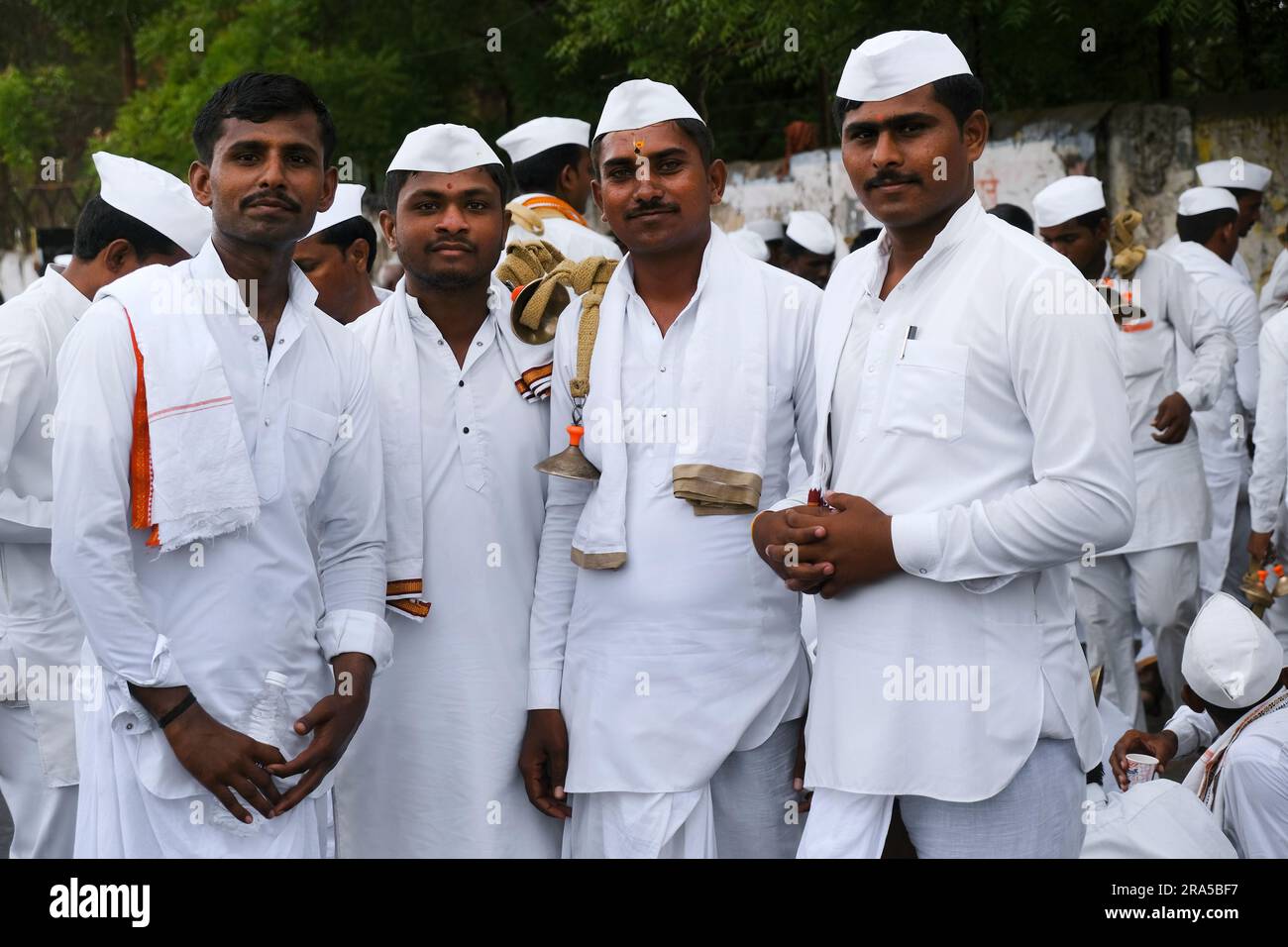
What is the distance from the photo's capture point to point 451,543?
147 inches

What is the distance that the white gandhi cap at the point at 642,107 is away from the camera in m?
3.60

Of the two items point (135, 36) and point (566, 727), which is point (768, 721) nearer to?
point (566, 727)

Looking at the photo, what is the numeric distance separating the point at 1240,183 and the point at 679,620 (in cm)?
692

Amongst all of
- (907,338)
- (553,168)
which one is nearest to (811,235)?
(553,168)

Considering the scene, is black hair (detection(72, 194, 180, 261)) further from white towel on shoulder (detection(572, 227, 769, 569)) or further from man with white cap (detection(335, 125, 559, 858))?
white towel on shoulder (detection(572, 227, 769, 569))

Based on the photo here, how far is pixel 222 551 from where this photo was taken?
308 cm

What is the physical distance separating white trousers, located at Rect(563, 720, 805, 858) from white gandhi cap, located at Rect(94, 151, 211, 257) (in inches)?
81.6

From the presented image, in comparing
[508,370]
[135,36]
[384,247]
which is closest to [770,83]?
[384,247]

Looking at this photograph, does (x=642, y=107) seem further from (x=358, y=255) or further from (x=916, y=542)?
(x=358, y=255)

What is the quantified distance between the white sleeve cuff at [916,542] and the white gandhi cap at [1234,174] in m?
7.04

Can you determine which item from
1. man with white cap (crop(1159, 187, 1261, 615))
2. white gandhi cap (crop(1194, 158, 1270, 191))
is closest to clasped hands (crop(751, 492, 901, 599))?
man with white cap (crop(1159, 187, 1261, 615))

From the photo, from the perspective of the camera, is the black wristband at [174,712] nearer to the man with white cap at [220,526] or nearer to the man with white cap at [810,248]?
the man with white cap at [220,526]

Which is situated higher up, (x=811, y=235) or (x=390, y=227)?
(x=811, y=235)

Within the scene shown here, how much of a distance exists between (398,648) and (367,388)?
2.25 feet
